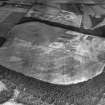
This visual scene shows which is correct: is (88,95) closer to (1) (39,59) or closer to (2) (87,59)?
(2) (87,59)

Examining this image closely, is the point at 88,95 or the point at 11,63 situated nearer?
the point at 88,95

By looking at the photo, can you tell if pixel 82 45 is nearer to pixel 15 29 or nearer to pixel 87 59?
pixel 87 59

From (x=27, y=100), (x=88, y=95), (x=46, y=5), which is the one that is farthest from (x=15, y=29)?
(x=88, y=95)

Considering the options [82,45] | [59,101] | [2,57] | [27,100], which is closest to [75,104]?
[59,101]

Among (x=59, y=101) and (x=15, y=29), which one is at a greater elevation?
(x=15, y=29)

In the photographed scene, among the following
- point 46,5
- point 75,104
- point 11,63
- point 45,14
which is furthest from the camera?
point 46,5

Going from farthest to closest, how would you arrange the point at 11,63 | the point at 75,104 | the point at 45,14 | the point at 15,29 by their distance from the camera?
the point at 45,14, the point at 15,29, the point at 11,63, the point at 75,104
